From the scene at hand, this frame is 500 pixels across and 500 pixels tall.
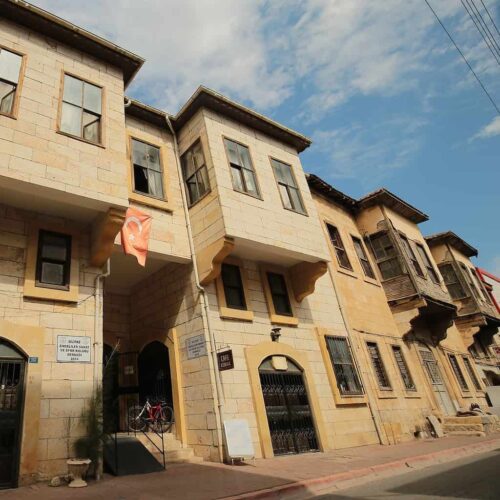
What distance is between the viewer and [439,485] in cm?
636

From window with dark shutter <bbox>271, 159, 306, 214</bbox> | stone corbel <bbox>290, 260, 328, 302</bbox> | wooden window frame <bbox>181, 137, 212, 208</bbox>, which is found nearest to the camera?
wooden window frame <bbox>181, 137, 212, 208</bbox>

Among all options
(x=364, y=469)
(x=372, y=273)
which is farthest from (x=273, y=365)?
(x=372, y=273)

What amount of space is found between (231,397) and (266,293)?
11.6 ft

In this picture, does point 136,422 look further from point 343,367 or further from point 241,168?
point 241,168

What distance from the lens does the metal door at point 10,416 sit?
6648 millimetres

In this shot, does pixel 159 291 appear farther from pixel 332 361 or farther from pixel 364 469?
pixel 364 469

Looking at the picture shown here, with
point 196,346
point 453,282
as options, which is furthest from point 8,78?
point 453,282

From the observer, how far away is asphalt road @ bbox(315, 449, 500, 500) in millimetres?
5598

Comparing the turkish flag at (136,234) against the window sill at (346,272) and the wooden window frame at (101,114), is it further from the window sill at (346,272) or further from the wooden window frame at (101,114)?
the window sill at (346,272)

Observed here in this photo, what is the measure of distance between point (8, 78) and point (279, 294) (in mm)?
9224

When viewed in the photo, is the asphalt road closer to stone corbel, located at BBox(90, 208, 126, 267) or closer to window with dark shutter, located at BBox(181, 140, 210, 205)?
stone corbel, located at BBox(90, 208, 126, 267)

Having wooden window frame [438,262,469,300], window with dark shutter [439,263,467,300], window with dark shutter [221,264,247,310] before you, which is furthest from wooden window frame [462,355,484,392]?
window with dark shutter [221,264,247,310]

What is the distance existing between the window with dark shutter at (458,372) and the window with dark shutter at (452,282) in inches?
171

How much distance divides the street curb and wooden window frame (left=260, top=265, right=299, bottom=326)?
4.73 meters
